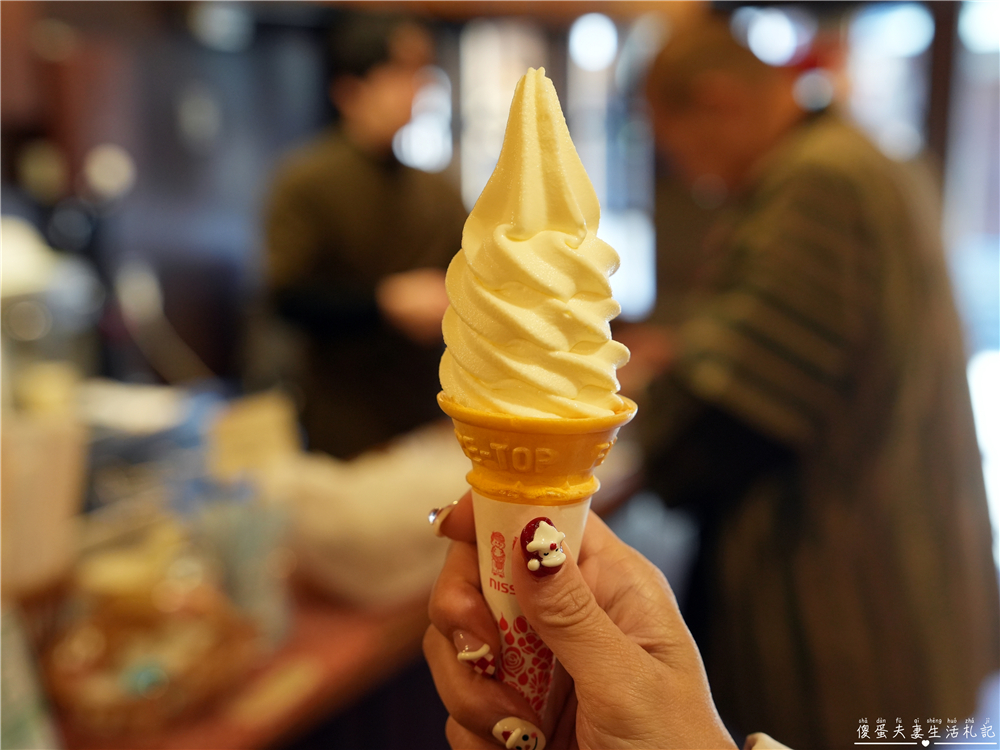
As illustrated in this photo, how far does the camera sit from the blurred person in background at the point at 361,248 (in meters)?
2.22

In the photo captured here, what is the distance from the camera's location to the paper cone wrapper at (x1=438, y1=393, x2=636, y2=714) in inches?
20.3

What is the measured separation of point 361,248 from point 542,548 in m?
1.98

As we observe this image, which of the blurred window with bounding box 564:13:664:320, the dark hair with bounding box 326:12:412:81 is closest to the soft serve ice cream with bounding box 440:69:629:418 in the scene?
the dark hair with bounding box 326:12:412:81

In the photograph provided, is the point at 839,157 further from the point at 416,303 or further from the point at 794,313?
the point at 416,303

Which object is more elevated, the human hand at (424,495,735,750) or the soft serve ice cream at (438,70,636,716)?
the soft serve ice cream at (438,70,636,716)

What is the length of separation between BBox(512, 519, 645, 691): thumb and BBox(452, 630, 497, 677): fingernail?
0.24 feet

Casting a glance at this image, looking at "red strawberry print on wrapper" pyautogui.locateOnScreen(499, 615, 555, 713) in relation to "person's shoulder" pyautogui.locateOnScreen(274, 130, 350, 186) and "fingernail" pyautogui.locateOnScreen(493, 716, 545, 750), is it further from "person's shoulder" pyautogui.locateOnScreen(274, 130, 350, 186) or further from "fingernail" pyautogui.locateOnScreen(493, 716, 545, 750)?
"person's shoulder" pyautogui.locateOnScreen(274, 130, 350, 186)

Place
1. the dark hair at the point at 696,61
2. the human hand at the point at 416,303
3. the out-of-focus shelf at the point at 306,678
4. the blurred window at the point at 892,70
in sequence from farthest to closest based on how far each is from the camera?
the blurred window at the point at 892,70, the human hand at the point at 416,303, the dark hair at the point at 696,61, the out-of-focus shelf at the point at 306,678

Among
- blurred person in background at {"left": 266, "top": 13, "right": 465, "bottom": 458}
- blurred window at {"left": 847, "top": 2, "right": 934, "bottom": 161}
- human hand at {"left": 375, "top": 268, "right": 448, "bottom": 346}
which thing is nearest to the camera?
human hand at {"left": 375, "top": 268, "right": 448, "bottom": 346}

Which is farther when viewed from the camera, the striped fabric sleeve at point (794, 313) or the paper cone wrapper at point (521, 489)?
the striped fabric sleeve at point (794, 313)

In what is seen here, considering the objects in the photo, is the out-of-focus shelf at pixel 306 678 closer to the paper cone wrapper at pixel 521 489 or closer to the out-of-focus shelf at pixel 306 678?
the out-of-focus shelf at pixel 306 678

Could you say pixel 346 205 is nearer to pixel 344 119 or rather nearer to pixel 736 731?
pixel 344 119

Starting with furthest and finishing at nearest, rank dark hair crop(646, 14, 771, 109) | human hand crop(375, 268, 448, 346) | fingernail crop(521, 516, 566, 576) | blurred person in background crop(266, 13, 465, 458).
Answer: blurred person in background crop(266, 13, 465, 458) < human hand crop(375, 268, 448, 346) < dark hair crop(646, 14, 771, 109) < fingernail crop(521, 516, 566, 576)

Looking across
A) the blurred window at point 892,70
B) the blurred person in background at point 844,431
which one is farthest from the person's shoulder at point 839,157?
the blurred window at point 892,70
